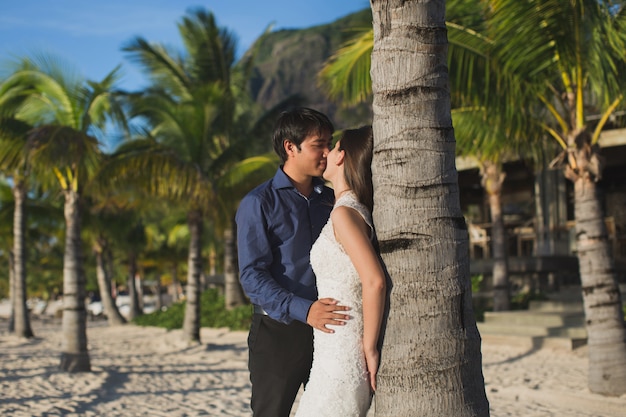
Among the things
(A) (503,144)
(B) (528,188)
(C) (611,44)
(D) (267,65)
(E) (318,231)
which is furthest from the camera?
(D) (267,65)

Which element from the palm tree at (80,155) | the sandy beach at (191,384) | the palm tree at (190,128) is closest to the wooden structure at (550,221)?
the sandy beach at (191,384)

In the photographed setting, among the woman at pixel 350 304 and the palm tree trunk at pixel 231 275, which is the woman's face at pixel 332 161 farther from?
the palm tree trunk at pixel 231 275

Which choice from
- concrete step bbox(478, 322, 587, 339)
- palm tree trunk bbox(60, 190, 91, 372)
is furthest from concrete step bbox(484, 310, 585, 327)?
palm tree trunk bbox(60, 190, 91, 372)

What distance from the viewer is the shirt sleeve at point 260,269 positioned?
2.76 metres

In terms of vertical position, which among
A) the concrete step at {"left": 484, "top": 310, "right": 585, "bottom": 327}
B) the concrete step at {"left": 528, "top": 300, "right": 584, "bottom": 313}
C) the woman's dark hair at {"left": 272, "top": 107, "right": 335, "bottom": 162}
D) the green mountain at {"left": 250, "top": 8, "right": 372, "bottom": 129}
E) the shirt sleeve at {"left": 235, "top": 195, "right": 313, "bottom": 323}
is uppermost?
the green mountain at {"left": 250, "top": 8, "right": 372, "bottom": 129}

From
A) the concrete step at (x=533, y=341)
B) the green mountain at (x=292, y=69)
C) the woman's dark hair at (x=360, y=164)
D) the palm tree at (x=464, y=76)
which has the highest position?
the green mountain at (x=292, y=69)

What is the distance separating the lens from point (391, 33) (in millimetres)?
2637

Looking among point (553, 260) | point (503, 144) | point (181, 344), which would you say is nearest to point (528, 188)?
point (553, 260)

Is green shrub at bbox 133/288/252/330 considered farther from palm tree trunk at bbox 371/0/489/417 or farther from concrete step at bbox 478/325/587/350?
palm tree trunk at bbox 371/0/489/417

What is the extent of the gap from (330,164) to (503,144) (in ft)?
20.9

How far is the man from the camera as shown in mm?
2936

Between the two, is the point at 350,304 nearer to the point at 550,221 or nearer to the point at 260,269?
the point at 260,269

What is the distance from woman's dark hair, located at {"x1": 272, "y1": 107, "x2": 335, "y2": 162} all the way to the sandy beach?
4.88 meters

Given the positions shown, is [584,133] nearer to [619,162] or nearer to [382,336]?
[382,336]
